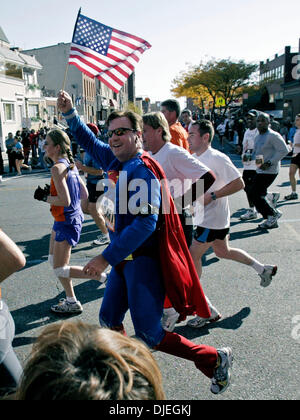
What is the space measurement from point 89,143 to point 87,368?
113 inches

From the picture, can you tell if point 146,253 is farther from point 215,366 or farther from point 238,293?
point 238,293

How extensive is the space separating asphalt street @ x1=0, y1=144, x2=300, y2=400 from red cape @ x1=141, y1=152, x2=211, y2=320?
0.69m

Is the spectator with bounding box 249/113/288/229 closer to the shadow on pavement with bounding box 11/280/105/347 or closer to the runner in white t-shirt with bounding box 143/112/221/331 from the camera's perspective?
the shadow on pavement with bounding box 11/280/105/347

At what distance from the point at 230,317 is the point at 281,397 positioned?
124 centimetres

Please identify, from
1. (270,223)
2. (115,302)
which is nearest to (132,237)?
(115,302)

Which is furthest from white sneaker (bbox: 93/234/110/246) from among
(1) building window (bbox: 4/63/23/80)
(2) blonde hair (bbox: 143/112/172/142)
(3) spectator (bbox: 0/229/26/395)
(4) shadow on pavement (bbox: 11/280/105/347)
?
(1) building window (bbox: 4/63/23/80)

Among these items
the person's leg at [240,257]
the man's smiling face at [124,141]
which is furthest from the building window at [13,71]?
the man's smiling face at [124,141]

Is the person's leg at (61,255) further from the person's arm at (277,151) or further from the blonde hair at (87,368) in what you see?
the person's arm at (277,151)

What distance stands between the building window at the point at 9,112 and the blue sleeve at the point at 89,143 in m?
31.1

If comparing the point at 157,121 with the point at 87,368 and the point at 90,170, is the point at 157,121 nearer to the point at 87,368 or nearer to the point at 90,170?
the point at 87,368

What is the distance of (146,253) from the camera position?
7.91 ft

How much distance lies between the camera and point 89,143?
3.55 meters

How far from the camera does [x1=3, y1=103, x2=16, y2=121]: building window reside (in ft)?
105
